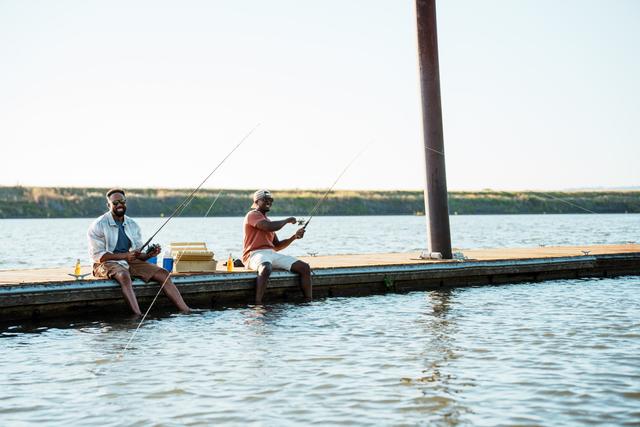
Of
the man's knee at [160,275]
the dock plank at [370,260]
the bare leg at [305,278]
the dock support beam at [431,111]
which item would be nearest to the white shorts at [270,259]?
the bare leg at [305,278]

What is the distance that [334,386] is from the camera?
23.7ft

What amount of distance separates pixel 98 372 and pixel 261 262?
4.68 metres

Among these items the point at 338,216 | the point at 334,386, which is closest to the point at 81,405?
the point at 334,386

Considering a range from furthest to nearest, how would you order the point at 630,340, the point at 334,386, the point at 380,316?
the point at 380,316
the point at 630,340
the point at 334,386

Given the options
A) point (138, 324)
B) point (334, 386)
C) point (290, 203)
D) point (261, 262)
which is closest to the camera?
point (334, 386)

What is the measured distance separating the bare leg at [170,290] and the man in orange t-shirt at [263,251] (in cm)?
123

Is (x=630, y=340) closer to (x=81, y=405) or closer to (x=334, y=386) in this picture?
(x=334, y=386)

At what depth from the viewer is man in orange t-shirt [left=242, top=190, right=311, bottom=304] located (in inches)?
478

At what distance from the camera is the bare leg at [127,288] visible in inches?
420

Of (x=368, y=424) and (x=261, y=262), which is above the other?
(x=261, y=262)

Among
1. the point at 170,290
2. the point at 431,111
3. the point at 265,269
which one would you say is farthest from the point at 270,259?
the point at 431,111

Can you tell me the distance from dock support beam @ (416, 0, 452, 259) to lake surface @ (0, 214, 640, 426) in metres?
3.19

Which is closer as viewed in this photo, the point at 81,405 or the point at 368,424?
the point at 368,424

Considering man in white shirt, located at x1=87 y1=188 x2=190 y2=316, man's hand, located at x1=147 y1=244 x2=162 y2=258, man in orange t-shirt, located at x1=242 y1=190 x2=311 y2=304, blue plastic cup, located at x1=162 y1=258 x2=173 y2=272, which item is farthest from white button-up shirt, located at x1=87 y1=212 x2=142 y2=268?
man in orange t-shirt, located at x1=242 y1=190 x2=311 y2=304
